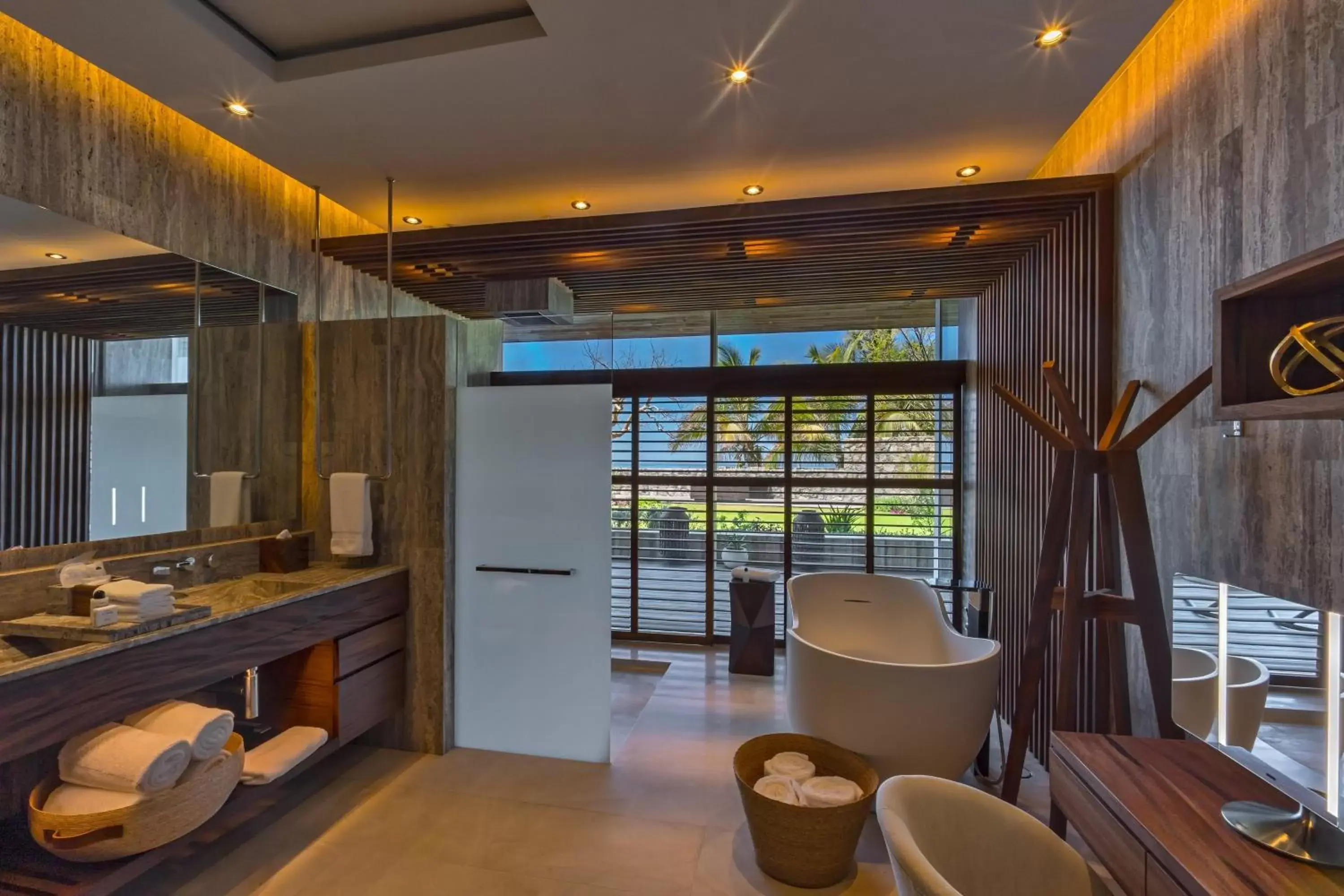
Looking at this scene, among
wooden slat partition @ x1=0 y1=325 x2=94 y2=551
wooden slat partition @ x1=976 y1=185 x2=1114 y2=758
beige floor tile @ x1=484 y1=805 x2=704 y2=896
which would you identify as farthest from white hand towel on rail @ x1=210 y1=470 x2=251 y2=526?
wooden slat partition @ x1=976 y1=185 x2=1114 y2=758

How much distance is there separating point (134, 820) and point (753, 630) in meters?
3.41

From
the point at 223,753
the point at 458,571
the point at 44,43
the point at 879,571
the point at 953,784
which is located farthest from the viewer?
the point at 879,571

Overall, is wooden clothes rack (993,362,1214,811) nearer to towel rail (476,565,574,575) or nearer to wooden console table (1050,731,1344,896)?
wooden console table (1050,731,1344,896)

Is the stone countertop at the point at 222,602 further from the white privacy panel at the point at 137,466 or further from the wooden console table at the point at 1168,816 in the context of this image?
the wooden console table at the point at 1168,816

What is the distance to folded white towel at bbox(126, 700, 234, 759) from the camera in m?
1.90

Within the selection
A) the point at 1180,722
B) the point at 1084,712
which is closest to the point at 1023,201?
the point at 1180,722

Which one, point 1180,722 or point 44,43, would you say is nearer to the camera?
point 1180,722

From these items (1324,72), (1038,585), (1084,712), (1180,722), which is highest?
(1324,72)

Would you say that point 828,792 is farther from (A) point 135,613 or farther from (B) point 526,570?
(A) point 135,613

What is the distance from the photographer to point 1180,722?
5.50 feet

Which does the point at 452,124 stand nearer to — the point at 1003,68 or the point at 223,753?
the point at 1003,68

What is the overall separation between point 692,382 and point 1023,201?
2.68 metres

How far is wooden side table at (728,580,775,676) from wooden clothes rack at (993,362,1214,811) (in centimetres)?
211

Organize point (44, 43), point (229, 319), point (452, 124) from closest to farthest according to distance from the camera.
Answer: point (44, 43)
point (452, 124)
point (229, 319)
